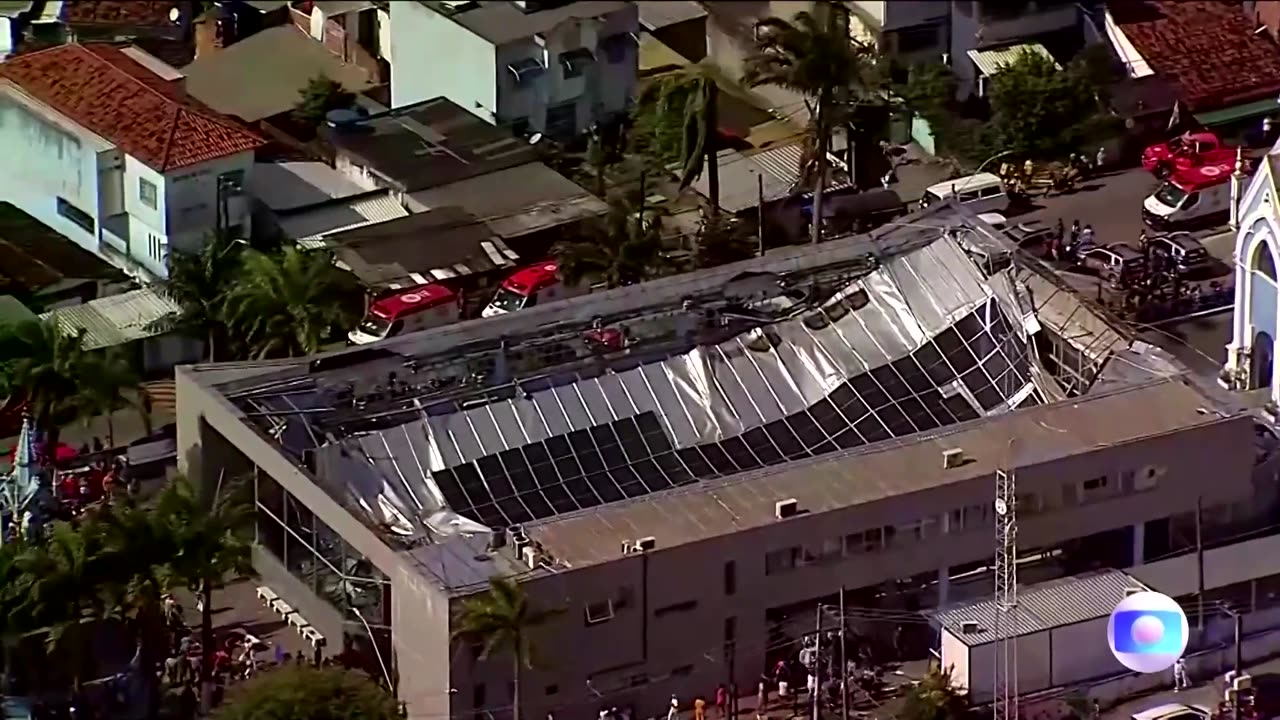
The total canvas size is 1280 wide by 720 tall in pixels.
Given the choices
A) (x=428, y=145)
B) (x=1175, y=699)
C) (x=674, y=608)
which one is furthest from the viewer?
(x=428, y=145)

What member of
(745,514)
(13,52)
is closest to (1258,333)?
(745,514)

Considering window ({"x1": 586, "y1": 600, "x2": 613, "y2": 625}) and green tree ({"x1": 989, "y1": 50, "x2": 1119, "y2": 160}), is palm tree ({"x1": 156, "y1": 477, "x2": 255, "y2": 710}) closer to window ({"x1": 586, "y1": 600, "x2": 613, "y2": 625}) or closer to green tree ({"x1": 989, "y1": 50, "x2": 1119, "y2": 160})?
window ({"x1": 586, "y1": 600, "x2": 613, "y2": 625})

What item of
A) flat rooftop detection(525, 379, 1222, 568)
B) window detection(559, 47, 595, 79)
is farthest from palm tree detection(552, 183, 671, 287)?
flat rooftop detection(525, 379, 1222, 568)

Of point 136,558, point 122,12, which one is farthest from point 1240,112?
point 136,558

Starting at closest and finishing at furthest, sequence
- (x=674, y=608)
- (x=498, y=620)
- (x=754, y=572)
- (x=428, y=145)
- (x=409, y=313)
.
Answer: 1. (x=498, y=620)
2. (x=674, y=608)
3. (x=754, y=572)
4. (x=409, y=313)
5. (x=428, y=145)

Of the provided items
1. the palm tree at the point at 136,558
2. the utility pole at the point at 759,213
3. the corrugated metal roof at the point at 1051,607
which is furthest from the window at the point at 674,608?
the utility pole at the point at 759,213

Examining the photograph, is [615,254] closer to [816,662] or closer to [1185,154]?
[816,662]
